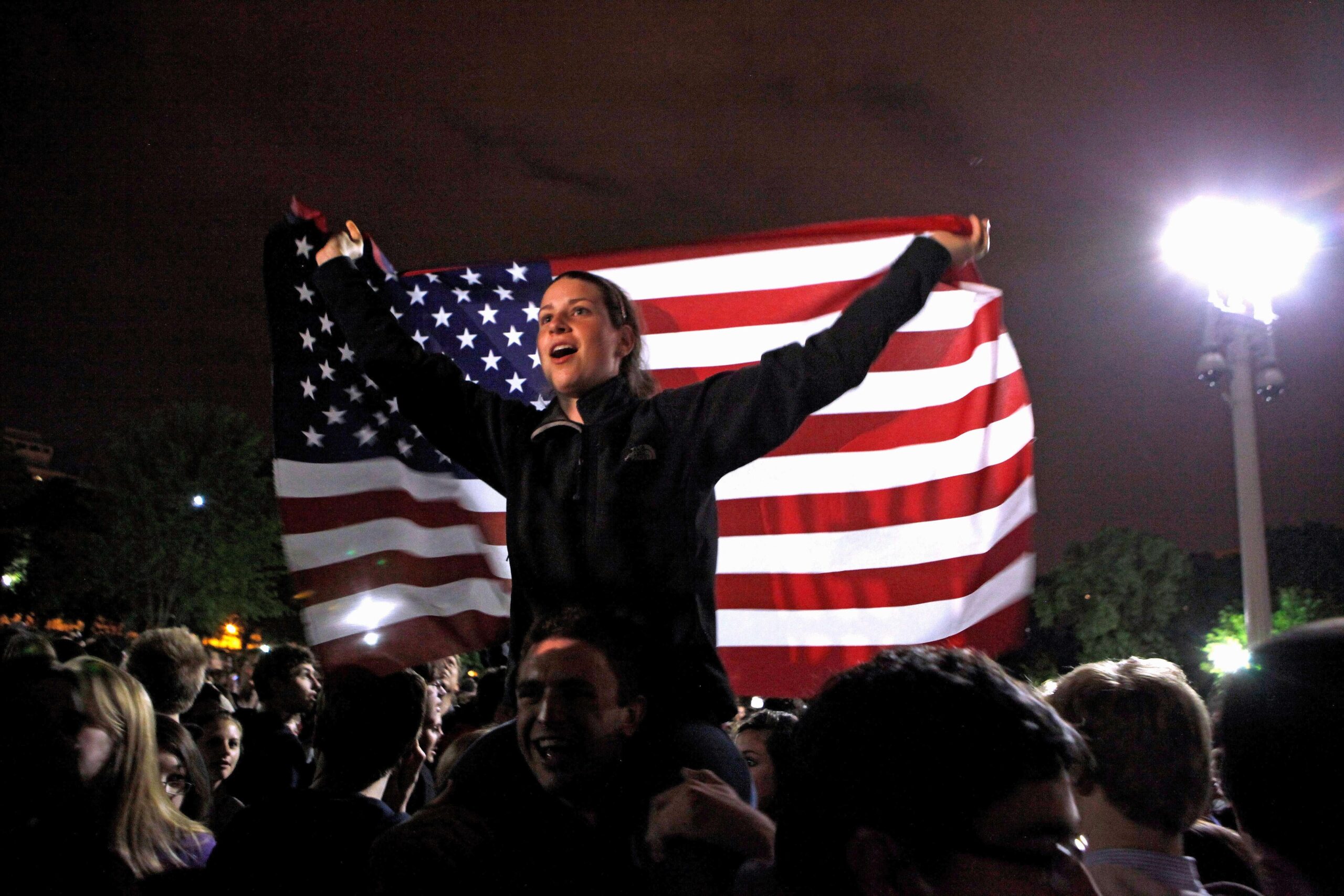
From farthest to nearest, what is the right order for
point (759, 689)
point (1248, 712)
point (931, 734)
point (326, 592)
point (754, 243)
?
point (754, 243) → point (759, 689) → point (326, 592) → point (1248, 712) → point (931, 734)

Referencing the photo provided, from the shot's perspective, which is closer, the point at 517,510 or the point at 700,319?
the point at 517,510

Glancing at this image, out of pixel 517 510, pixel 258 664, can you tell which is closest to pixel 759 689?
pixel 517 510

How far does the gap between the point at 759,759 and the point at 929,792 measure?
124 inches

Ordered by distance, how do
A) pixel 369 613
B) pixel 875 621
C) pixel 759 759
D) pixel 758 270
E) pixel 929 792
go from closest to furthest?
1. pixel 929 792
2. pixel 369 613
3. pixel 875 621
4. pixel 758 270
5. pixel 759 759

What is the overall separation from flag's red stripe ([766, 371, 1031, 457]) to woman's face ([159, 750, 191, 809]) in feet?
9.55

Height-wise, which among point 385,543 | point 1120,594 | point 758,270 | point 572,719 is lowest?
point 1120,594

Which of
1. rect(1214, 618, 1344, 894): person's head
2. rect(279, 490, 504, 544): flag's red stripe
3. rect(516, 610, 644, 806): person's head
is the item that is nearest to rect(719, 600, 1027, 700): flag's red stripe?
rect(279, 490, 504, 544): flag's red stripe

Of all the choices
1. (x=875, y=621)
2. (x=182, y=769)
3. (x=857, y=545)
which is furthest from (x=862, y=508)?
(x=182, y=769)

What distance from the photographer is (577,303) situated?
9.51 ft

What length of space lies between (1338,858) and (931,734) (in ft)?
2.59

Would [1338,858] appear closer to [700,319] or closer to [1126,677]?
[1126,677]

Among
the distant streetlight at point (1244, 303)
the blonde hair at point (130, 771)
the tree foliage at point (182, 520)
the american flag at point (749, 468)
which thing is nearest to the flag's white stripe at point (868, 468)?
the american flag at point (749, 468)

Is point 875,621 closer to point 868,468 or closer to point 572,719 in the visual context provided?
point 868,468

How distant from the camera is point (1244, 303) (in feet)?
51.7
